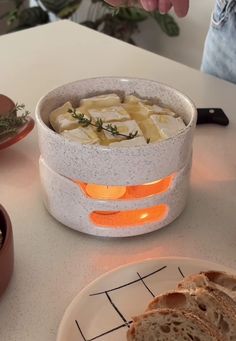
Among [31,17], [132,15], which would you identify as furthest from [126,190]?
[31,17]

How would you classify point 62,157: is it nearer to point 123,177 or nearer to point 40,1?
point 123,177

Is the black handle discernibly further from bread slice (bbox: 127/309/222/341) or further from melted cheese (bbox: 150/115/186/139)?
bread slice (bbox: 127/309/222/341)

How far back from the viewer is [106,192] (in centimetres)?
71

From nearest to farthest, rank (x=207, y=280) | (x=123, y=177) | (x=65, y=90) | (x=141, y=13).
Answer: (x=207, y=280), (x=123, y=177), (x=65, y=90), (x=141, y=13)

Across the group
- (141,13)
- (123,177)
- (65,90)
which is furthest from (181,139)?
(141,13)

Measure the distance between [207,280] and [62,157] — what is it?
22 centimetres

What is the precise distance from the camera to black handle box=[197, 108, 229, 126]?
3.19 feet

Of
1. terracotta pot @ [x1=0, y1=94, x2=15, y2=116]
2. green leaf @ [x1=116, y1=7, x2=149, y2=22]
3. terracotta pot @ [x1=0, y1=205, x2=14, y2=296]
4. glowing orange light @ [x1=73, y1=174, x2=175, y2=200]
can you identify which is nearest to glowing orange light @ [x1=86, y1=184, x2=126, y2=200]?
glowing orange light @ [x1=73, y1=174, x2=175, y2=200]

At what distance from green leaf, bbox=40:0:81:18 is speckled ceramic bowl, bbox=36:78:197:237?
143 centimetres

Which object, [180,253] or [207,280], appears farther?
[180,253]

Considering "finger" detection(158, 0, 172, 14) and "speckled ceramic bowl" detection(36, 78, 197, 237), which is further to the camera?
"finger" detection(158, 0, 172, 14)

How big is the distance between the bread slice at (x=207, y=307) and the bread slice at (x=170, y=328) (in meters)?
0.01

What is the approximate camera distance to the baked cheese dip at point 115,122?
70 cm

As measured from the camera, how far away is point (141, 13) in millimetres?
2160
